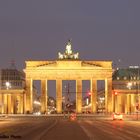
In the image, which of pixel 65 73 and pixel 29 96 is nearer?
pixel 65 73

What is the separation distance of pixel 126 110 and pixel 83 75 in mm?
21165

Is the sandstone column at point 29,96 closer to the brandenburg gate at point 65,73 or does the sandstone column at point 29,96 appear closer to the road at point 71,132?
the brandenburg gate at point 65,73

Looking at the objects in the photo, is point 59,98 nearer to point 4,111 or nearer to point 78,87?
point 78,87

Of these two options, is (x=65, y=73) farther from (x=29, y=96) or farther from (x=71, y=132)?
(x=71, y=132)

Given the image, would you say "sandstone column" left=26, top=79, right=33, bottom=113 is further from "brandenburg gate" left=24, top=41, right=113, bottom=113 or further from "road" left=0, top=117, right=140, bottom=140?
"road" left=0, top=117, right=140, bottom=140

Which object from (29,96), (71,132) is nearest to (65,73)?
(29,96)

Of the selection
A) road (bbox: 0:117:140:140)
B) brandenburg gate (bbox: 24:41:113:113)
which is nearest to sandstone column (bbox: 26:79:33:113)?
brandenburg gate (bbox: 24:41:113:113)

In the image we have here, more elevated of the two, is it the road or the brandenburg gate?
the brandenburg gate

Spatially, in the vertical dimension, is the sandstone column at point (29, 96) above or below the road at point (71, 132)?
above

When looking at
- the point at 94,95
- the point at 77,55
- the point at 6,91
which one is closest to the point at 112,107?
the point at 94,95

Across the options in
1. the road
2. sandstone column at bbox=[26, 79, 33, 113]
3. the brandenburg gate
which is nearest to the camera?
the road

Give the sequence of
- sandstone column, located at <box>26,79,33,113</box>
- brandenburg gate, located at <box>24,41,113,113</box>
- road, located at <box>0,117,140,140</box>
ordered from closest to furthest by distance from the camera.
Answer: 1. road, located at <box>0,117,140,140</box>
2. brandenburg gate, located at <box>24,41,113,113</box>
3. sandstone column, located at <box>26,79,33,113</box>

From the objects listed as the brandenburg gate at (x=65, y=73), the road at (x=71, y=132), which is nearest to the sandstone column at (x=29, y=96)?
the brandenburg gate at (x=65, y=73)

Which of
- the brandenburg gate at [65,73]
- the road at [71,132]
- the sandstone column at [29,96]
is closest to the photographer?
the road at [71,132]
